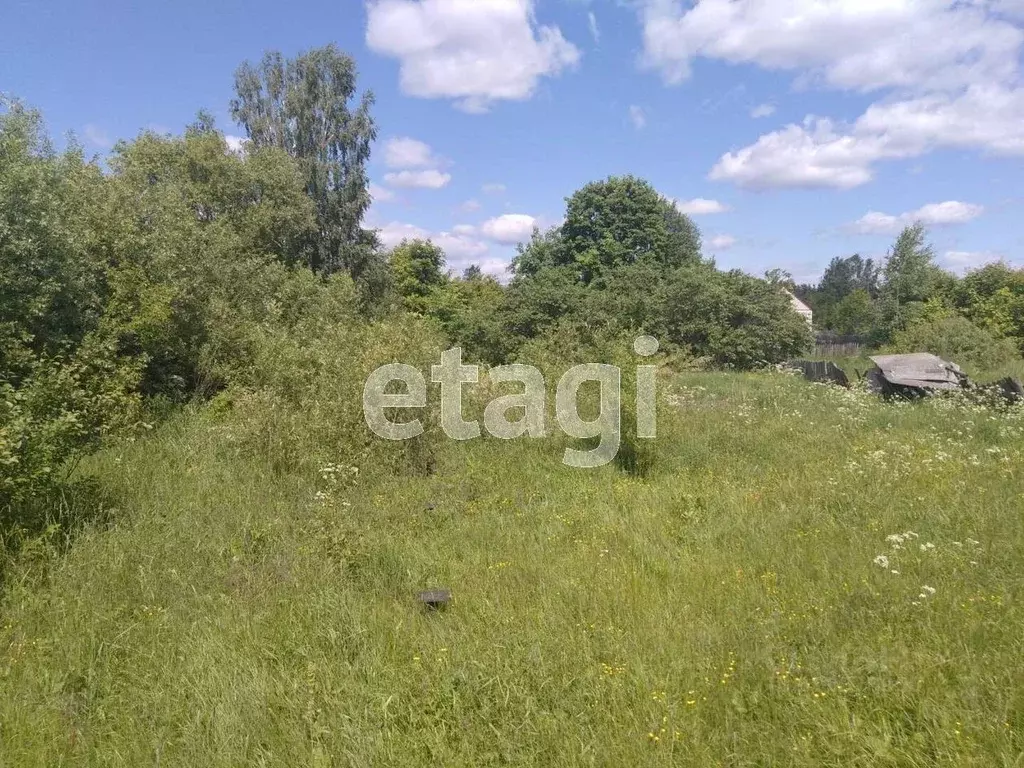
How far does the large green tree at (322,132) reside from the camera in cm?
2317

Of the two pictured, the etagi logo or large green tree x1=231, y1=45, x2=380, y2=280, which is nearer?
the etagi logo

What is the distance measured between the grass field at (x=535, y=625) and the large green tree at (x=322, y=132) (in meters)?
18.8

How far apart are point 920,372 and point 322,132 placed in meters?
21.6

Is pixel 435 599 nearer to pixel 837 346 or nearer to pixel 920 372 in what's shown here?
pixel 920 372

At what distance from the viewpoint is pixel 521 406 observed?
942 cm

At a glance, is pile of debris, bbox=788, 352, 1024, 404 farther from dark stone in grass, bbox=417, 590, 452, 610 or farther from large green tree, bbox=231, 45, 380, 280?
large green tree, bbox=231, 45, 380, 280

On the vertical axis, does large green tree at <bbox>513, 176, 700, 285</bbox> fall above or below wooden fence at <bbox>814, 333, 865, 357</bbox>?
above

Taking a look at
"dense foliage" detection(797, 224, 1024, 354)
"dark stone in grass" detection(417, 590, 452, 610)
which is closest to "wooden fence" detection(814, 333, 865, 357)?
"dense foliage" detection(797, 224, 1024, 354)

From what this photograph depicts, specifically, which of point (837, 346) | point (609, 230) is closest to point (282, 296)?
point (609, 230)

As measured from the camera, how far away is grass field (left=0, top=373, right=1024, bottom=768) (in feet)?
9.03

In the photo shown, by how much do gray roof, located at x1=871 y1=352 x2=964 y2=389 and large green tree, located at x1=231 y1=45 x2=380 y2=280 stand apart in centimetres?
1817

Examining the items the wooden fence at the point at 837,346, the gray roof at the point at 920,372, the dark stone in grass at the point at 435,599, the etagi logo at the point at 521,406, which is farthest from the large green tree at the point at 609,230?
the dark stone in grass at the point at 435,599

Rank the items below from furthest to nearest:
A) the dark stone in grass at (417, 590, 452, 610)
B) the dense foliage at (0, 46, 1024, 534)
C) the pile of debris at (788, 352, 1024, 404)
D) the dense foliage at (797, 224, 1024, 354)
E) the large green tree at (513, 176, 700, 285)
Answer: the large green tree at (513, 176, 700, 285)
the dense foliage at (797, 224, 1024, 354)
the pile of debris at (788, 352, 1024, 404)
the dense foliage at (0, 46, 1024, 534)
the dark stone in grass at (417, 590, 452, 610)

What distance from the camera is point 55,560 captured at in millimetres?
4469
